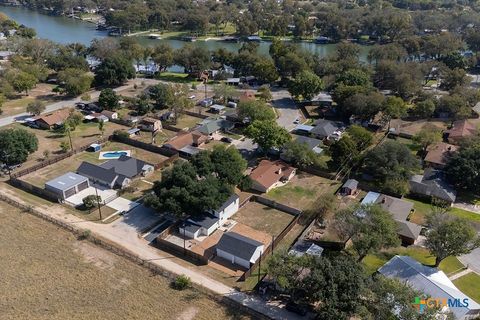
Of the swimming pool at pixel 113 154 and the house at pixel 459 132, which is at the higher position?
the house at pixel 459 132

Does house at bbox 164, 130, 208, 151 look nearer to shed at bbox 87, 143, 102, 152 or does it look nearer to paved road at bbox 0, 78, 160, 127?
shed at bbox 87, 143, 102, 152

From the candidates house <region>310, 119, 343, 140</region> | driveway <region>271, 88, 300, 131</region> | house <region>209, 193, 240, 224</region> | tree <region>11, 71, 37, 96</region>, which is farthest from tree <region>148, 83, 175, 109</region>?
house <region>209, 193, 240, 224</region>

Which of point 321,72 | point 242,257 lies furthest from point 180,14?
point 242,257

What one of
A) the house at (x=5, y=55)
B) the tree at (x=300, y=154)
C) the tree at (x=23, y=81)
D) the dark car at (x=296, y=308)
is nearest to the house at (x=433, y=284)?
the dark car at (x=296, y=308)

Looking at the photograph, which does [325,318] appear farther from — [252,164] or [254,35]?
[254,35]

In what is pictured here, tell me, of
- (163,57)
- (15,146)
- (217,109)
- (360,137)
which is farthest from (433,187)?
(163,57)

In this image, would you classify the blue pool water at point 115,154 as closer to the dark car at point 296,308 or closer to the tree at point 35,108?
the tree at point 35,108
